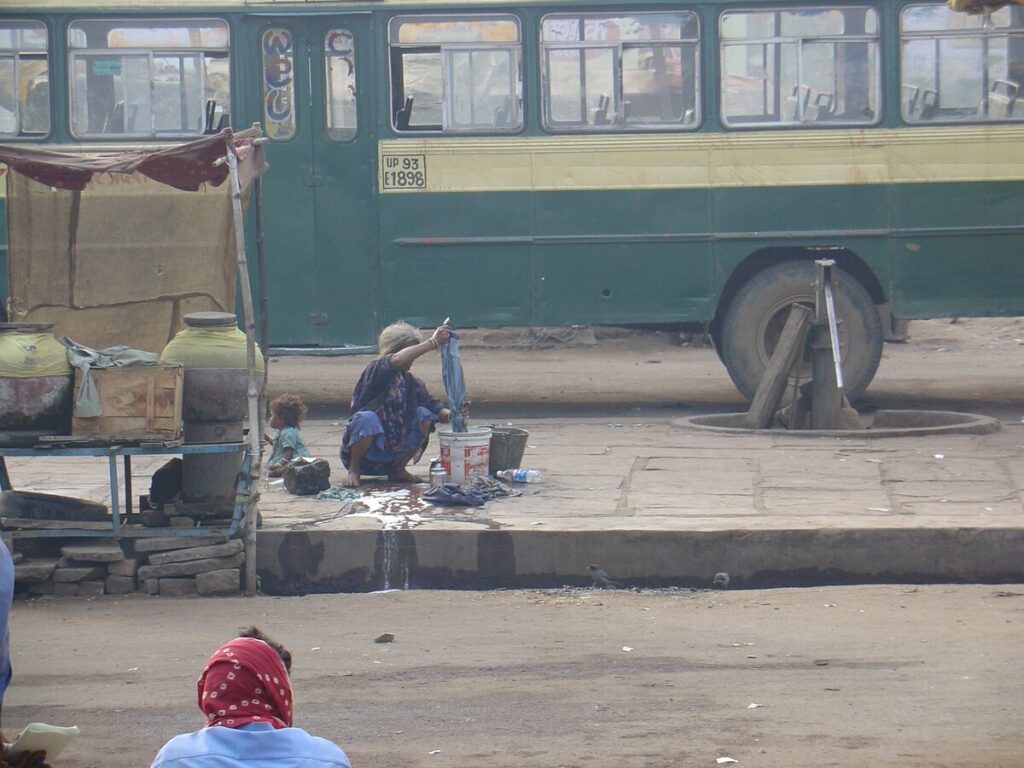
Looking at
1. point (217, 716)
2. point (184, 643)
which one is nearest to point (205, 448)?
point (184, 643)

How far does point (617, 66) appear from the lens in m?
11.4

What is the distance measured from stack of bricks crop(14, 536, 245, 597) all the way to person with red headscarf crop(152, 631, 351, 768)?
4.31 m

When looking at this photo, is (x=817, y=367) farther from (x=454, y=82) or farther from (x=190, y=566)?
(x=190, y=566)

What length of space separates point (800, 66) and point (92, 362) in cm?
640

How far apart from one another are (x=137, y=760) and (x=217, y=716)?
6.94 feet

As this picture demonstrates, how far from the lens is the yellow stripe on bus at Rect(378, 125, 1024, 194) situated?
11.2 meters

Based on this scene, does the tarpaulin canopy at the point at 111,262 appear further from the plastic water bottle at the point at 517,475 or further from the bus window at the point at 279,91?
the bus window at the point at 279,91

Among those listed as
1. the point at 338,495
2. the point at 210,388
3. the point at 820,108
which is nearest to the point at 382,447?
the point at 338,495

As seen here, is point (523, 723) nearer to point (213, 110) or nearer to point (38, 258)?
point (38, 258)

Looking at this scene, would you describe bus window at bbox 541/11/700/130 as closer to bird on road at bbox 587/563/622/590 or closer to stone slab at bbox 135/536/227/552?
bird on road at bbox 587/563/622/590

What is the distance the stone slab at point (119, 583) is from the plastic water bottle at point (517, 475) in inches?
87.5

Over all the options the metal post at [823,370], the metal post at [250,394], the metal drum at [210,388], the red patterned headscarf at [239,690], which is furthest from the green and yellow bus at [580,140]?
the red patterned headscarf at [239,690]

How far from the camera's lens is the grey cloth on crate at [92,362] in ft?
22.4

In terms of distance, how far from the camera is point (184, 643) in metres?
6.21
